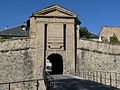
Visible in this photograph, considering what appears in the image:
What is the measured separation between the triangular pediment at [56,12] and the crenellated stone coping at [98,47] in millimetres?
2996

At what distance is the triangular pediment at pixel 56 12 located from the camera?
3187 cm

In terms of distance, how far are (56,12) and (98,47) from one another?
19.3 ft

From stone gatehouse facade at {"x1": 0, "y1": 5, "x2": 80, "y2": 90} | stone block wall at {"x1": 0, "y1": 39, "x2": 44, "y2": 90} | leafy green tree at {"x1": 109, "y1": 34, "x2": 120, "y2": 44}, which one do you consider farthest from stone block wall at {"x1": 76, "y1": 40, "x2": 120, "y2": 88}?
leafy green tree at {"x1": 109, "y1": 34, "x2": 120, "y2": 44}

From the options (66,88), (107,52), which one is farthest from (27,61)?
(66,88)

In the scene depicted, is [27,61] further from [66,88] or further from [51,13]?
[66,88]

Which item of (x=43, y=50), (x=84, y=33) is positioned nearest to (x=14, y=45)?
(x=43, y=50)

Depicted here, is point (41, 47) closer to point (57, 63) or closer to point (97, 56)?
point (57, 63)

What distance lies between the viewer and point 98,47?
34.6m

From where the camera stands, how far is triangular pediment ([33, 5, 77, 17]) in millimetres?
31869

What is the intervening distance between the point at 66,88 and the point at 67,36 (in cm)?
1306

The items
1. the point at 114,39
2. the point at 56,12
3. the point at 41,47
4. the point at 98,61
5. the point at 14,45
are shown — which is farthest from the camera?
the point at 114,39

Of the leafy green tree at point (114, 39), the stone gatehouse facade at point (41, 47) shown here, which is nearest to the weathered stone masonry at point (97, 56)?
the stone gatehouse facade at point (41, 47)

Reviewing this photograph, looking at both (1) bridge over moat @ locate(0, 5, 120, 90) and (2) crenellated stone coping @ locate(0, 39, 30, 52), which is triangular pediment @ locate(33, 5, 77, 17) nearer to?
(1) bridge over moat @ locate(0, 5, 120, 90)

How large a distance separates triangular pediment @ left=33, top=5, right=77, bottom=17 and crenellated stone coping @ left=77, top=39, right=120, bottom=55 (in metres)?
3.00
